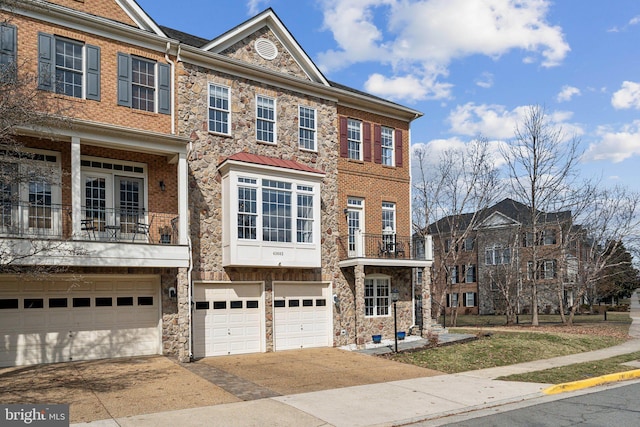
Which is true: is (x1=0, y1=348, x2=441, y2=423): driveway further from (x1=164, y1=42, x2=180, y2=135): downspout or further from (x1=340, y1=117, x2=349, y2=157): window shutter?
(x1=340, y1=117, x2=349, y2=157): window shutter

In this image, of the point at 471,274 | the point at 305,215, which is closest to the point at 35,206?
the point at 305,215

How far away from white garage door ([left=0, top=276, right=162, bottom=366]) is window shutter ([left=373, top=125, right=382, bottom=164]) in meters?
10.1

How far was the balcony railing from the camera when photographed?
14.3 metres

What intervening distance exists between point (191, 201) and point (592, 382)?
38.9ft

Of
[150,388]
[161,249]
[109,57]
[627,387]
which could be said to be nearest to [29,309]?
[161,249]

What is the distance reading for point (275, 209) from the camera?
58.7ft

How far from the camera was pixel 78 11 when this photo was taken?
50.8 feet

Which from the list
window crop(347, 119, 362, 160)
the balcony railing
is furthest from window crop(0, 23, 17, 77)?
window crop(347, 119, 362, 160)

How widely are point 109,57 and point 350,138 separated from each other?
930 cm

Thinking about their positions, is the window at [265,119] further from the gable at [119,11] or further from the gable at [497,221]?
the gable at [497,221]

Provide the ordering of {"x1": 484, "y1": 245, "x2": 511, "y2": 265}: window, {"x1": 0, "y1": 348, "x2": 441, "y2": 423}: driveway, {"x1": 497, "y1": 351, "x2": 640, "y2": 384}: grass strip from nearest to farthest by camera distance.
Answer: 1. {"x1": 0, "y1": 348, "x2": 441, "y2": 423}: driveway
2. {"x1": 497, "y1": 351, "x2": 640, "y2": 384}: grass strip
3. {"x1": 484, "y1": 245, "x2": 511, "y2": 265}: window

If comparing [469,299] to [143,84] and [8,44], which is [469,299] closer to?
[143,84]

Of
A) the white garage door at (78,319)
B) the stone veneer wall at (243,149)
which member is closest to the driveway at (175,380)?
the white garage door at (78,319)

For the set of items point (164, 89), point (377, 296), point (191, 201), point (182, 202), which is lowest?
point (377, 296)
